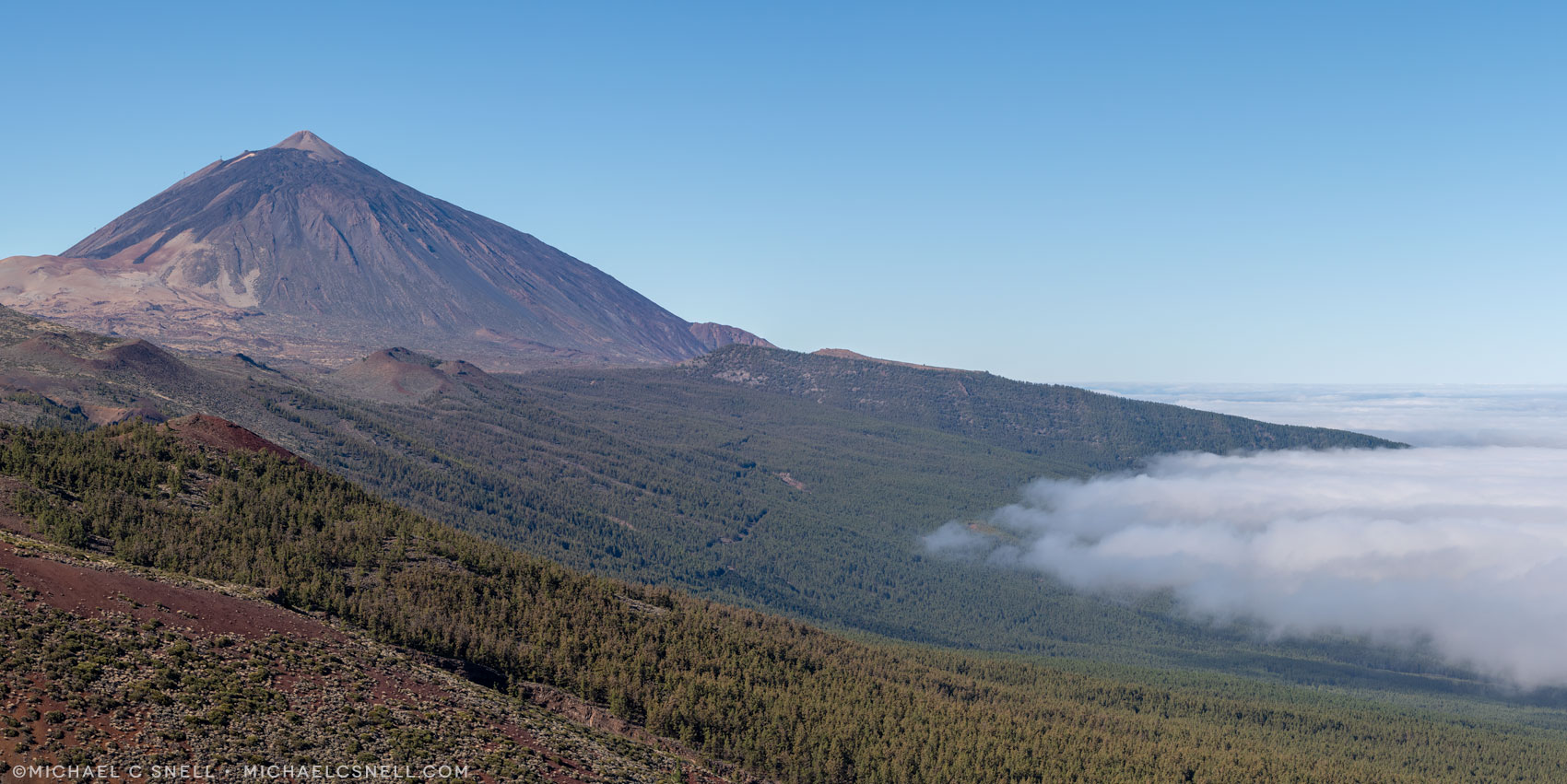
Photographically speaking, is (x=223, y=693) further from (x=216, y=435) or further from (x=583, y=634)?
(x=216, y=435)

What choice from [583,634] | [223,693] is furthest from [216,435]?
[223,693]

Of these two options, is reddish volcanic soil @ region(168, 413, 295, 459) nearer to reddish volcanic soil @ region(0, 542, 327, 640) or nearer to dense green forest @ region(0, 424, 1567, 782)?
dense green forest @ region(0, 424, 1567, 782)

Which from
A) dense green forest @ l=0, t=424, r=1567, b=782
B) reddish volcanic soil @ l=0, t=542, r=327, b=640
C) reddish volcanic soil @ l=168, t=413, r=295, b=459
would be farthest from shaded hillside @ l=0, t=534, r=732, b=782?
reddish volcanic soil @ l=168, t=413, r=295, b=459

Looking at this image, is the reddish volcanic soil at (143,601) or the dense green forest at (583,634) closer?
the reddish volcanic soil at (143,601)

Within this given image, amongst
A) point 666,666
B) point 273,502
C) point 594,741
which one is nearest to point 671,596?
point 666,666

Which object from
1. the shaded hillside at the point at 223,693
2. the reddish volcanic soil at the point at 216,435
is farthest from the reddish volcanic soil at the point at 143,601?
the reddish volcanic soil at the point at 216,435

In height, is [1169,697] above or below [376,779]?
below

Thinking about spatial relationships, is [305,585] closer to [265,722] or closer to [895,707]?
[265,722]

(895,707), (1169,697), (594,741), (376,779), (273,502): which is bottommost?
(1169,697)

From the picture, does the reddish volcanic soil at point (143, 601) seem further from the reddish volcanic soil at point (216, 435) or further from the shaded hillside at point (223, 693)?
the reddish volcanic soil at point (216, 435)
